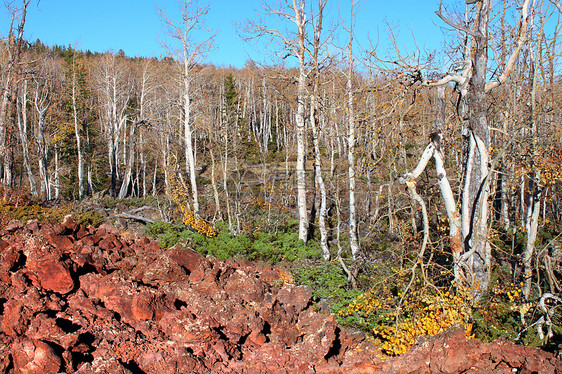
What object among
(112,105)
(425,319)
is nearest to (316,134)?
(425,319)

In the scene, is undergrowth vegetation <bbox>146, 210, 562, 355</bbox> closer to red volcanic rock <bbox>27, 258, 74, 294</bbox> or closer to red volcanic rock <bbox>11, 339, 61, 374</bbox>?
red volcanic rock <bbox>27, 258, 74, 294</bbox>

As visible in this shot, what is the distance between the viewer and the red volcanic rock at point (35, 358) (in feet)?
18.2

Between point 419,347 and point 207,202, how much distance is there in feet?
52.4

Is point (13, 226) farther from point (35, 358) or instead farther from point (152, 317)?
point (35, 358)

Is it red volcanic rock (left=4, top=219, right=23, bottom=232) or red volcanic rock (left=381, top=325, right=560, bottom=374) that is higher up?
red volcanic rock (left=4, top=219, right=23, bottom=232)

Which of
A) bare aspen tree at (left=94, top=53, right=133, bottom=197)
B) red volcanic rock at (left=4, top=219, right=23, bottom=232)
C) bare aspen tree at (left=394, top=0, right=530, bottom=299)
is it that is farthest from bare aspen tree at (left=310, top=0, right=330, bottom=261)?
bare aspen tree at (left=94, top=53, right=133, bottom=197)

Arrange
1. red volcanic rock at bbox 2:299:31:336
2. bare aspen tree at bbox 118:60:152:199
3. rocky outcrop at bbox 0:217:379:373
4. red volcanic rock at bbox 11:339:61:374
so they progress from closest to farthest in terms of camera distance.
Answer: red volcanic rock at bbox 11:339:61:374 → rocky outcrop at bbox 0:217:379:373 → red volcanic rock at bbox 2:299:31:336 → bare aspen tree at bbox 118:60:152:199

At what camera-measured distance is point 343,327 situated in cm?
738

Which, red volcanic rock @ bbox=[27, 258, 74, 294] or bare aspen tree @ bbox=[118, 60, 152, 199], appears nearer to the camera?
red volcanic rock @ bbox=[27, 258, 74, 294]

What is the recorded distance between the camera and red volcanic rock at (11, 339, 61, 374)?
5.55 meters

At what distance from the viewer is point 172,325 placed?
7.07 metres

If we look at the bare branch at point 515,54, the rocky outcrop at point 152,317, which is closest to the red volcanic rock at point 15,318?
the rocky outcrop at point 152,317

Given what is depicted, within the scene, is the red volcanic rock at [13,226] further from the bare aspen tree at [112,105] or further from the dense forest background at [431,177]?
the bare aspen tree at [112,105]

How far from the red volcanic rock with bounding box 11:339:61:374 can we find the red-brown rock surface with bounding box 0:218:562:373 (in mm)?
14
